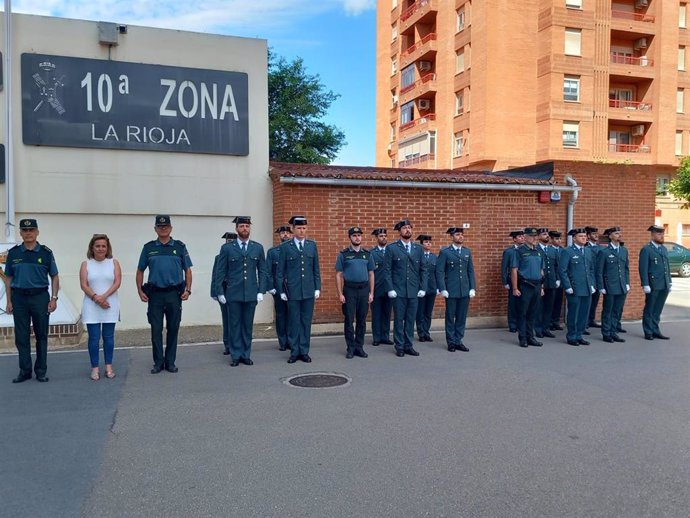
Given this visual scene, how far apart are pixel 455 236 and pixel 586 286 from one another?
93.2 inches

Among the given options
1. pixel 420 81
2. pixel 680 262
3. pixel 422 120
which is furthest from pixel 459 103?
pixel 680 262

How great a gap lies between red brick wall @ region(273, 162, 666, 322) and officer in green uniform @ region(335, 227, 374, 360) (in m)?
2.06

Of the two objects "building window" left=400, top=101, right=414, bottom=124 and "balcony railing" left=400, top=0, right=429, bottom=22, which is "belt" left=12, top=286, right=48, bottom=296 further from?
"balcony railing" left=400, top=0, right=429, bottom=22

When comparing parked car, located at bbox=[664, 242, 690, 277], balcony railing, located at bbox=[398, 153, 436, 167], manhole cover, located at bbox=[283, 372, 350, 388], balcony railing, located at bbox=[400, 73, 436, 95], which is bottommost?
manhole cover, located at bbox=[283, 372, 350, 388]

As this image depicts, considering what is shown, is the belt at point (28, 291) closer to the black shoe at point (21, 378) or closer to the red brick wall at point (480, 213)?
the black shoe at point (21, 378)

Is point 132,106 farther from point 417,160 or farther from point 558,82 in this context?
point 417,160

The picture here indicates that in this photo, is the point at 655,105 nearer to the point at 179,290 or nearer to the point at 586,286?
the point at 586,286

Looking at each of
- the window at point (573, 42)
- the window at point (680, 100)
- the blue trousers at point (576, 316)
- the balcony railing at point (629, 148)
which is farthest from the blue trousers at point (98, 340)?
the window at point (680, 100)

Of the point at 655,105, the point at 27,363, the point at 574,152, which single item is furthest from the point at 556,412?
the point at 655,105

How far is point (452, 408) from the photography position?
19.3ft

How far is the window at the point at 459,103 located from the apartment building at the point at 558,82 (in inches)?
5.9

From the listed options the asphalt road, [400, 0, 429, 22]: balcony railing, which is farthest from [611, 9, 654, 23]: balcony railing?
the asphalt road

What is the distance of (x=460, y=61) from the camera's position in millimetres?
41594

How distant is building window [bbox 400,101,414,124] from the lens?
4751cm
